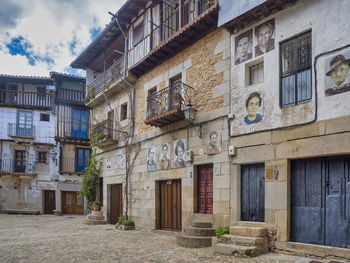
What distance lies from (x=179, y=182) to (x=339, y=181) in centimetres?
510

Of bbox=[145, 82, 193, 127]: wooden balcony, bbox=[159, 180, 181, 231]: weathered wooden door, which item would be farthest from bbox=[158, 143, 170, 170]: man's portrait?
bbox=[145, 82, 193, 127]: wooden balcony

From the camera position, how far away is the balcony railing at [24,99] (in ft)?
77.6

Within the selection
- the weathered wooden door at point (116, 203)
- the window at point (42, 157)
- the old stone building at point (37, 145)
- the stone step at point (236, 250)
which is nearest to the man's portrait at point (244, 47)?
the stone step at point (236, 250)

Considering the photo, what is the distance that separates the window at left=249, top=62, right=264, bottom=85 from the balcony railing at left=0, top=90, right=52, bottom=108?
1956 cm

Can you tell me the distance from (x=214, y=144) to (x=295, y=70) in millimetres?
2808

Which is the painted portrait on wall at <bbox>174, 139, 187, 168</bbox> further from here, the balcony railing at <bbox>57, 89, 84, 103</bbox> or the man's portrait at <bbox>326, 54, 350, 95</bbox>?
the balcony railing at <bbox>57, 89, 84, 103</bbox>

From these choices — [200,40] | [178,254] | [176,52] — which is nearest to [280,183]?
[178,254]

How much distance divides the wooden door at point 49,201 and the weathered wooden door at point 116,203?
1079 centimetres

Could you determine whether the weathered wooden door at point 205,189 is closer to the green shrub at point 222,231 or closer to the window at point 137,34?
the green shrub at point 222,231

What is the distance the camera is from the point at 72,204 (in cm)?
2391

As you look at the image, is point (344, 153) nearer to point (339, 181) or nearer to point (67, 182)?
point (339, 181)

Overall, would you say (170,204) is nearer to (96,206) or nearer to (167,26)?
(96,206)

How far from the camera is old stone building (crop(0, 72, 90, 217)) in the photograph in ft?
74.5

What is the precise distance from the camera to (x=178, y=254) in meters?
7.11
